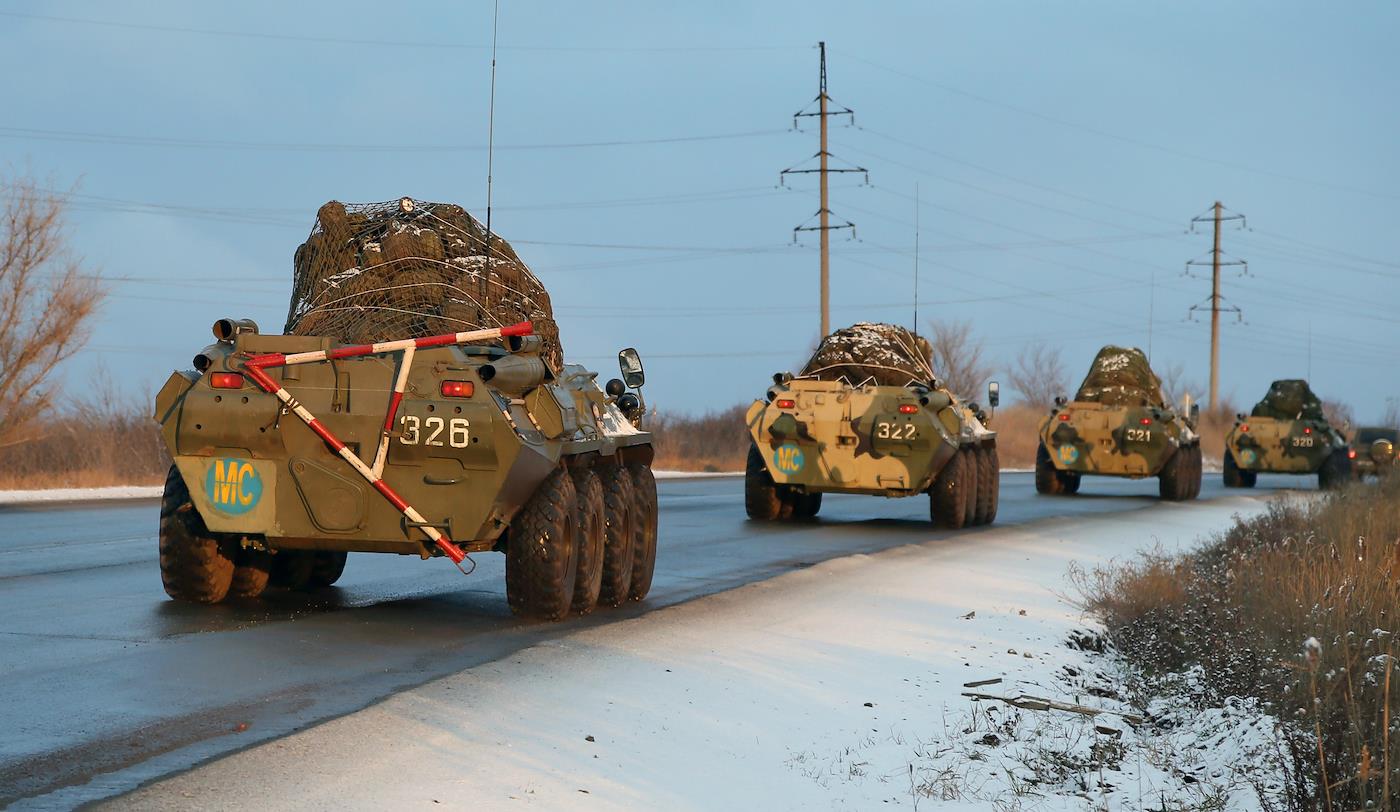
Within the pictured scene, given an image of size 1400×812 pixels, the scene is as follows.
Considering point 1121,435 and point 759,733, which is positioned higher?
point 1121,435

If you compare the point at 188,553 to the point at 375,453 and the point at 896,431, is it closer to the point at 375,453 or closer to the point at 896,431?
the point at 375,453

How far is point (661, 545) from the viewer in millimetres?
17922

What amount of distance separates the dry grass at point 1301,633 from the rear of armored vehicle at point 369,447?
13.4 ft

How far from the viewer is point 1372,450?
1615 inches

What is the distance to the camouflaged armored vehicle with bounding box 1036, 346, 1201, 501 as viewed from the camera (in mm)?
30547

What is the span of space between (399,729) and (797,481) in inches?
563

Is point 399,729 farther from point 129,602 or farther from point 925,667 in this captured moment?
point 129,602

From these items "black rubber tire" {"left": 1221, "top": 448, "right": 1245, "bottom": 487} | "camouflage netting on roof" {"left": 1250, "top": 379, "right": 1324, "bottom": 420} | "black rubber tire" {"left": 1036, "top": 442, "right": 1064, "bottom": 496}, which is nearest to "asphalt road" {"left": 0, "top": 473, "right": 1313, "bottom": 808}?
"black rubber tire" {"left": 1036, "top": 442, "right": 1064, "bottom": 496}

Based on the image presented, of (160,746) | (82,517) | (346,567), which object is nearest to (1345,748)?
(160,746)

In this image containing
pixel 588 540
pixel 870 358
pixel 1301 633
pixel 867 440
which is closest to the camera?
pixel 1301 633

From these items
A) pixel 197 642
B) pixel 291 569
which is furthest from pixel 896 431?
pixel 197 642

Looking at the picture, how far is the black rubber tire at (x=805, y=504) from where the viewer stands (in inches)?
904

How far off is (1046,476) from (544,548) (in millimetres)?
23002

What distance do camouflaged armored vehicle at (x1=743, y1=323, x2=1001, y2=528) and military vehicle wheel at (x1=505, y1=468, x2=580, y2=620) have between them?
10.4 m
